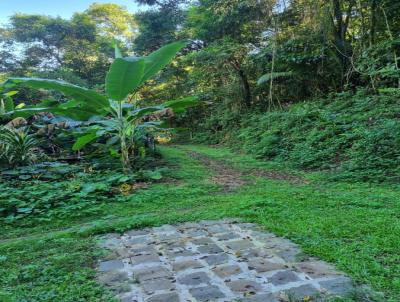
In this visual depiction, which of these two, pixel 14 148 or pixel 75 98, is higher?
pixel 75 98

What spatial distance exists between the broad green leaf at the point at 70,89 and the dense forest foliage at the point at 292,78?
1.61 m

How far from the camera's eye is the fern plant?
20.4ft

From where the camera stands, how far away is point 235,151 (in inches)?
414

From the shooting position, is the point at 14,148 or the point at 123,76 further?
the point at 14,148

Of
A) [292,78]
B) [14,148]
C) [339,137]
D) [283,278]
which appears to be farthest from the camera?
[292,78]

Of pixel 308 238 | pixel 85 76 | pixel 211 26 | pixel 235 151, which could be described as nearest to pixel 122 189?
pixel 308 238

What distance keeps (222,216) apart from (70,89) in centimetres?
307

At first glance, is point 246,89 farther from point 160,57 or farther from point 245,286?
point 245,286

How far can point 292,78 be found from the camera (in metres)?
11.6

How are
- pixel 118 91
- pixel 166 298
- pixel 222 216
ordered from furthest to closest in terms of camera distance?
pixel 118 91 < pixel 222 216 < pixel 166 298

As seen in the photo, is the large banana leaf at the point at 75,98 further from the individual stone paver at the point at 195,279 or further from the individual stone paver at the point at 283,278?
the individual stone paver at the point at 283,278

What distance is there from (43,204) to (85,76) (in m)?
19.7

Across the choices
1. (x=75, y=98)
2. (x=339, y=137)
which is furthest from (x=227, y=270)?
(x=339, y=137)

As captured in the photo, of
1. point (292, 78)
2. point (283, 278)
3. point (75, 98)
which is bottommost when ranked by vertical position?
point (283, 278)
